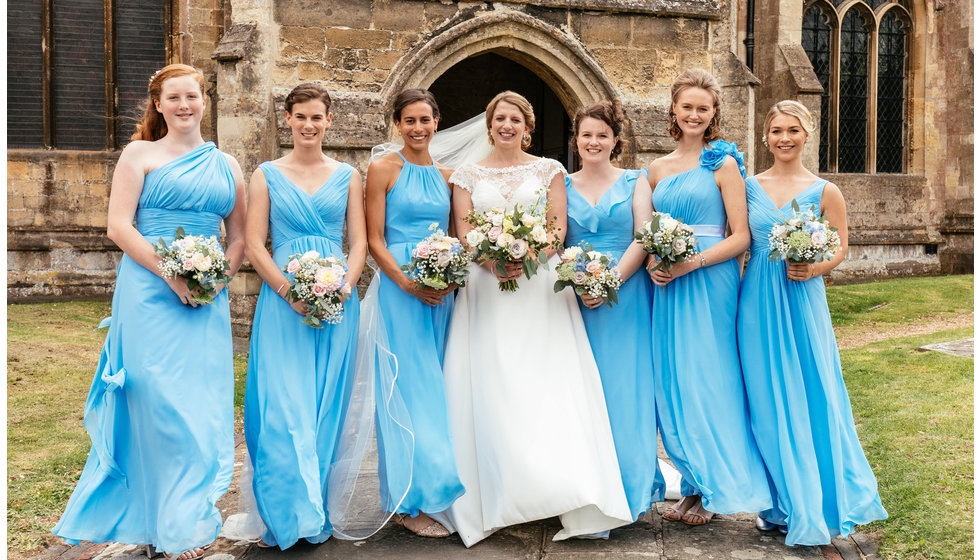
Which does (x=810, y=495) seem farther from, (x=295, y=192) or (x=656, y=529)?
(x=295, y=192)

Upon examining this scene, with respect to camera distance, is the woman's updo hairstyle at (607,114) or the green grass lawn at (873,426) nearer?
the green grass lawn at (873,426)

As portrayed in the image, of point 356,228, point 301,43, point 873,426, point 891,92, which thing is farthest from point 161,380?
point 891,92

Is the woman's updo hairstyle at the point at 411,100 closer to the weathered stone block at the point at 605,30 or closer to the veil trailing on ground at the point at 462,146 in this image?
the veil trailing on ground at the point at 462,146

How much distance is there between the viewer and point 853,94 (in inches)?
684

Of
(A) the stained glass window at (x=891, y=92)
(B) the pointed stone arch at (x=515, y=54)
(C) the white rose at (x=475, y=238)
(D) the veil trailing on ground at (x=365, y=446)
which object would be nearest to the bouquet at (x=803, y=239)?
(C) the white rose at (x=475, y=238)

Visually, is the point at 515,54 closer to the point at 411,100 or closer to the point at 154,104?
the point at 411,100

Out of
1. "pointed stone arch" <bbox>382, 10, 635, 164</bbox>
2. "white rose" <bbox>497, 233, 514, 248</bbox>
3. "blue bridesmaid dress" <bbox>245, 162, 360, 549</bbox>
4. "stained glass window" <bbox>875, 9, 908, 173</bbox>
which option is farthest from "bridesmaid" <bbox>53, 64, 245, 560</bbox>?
"stained glass window" <bbox>875, 9, 908, 173</bbox>

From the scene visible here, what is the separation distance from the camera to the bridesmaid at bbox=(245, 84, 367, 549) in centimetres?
409

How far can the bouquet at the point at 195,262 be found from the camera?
152 inches

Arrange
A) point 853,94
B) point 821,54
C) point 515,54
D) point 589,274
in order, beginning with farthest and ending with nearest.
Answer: point 853,94
point 821,54
point 515,54
point 589,274

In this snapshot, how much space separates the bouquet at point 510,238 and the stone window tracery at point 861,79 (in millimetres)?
14349

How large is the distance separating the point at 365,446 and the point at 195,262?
1254mm

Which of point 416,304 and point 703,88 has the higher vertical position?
point 703,88

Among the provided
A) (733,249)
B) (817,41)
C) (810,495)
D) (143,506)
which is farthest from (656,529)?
(817,41)
